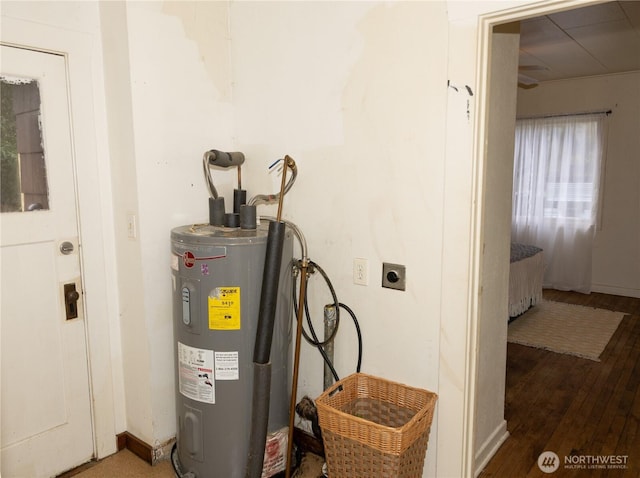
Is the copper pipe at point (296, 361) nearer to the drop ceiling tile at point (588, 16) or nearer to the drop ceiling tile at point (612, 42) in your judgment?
the drop ceiling tile at point (588, 16)

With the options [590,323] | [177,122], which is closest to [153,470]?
[177,122]

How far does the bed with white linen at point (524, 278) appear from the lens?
4359mm

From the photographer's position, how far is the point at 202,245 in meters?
1.93

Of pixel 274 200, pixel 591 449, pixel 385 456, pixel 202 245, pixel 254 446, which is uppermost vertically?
pixel 274 200

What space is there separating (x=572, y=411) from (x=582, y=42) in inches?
126

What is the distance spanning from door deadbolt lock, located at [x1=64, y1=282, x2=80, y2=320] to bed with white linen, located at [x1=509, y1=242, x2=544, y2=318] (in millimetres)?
3522

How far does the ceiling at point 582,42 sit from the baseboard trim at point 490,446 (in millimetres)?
2786

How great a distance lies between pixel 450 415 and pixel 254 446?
0.83 metres

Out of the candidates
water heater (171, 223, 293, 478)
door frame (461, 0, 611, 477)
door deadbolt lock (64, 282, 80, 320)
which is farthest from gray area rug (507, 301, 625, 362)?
door deadbolt lock (64, 282, 80, 320)

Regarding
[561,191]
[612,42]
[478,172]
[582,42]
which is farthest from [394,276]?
[561,191]

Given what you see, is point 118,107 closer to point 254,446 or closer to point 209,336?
point 209,336

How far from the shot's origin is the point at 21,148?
2.01m

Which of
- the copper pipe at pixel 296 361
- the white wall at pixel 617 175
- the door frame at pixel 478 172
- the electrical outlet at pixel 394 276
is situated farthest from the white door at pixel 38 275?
the white wall at pixel 617 175


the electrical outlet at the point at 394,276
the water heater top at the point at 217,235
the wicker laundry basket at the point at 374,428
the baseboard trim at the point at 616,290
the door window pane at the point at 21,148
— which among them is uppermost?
the door window pane at the point at 21,148
